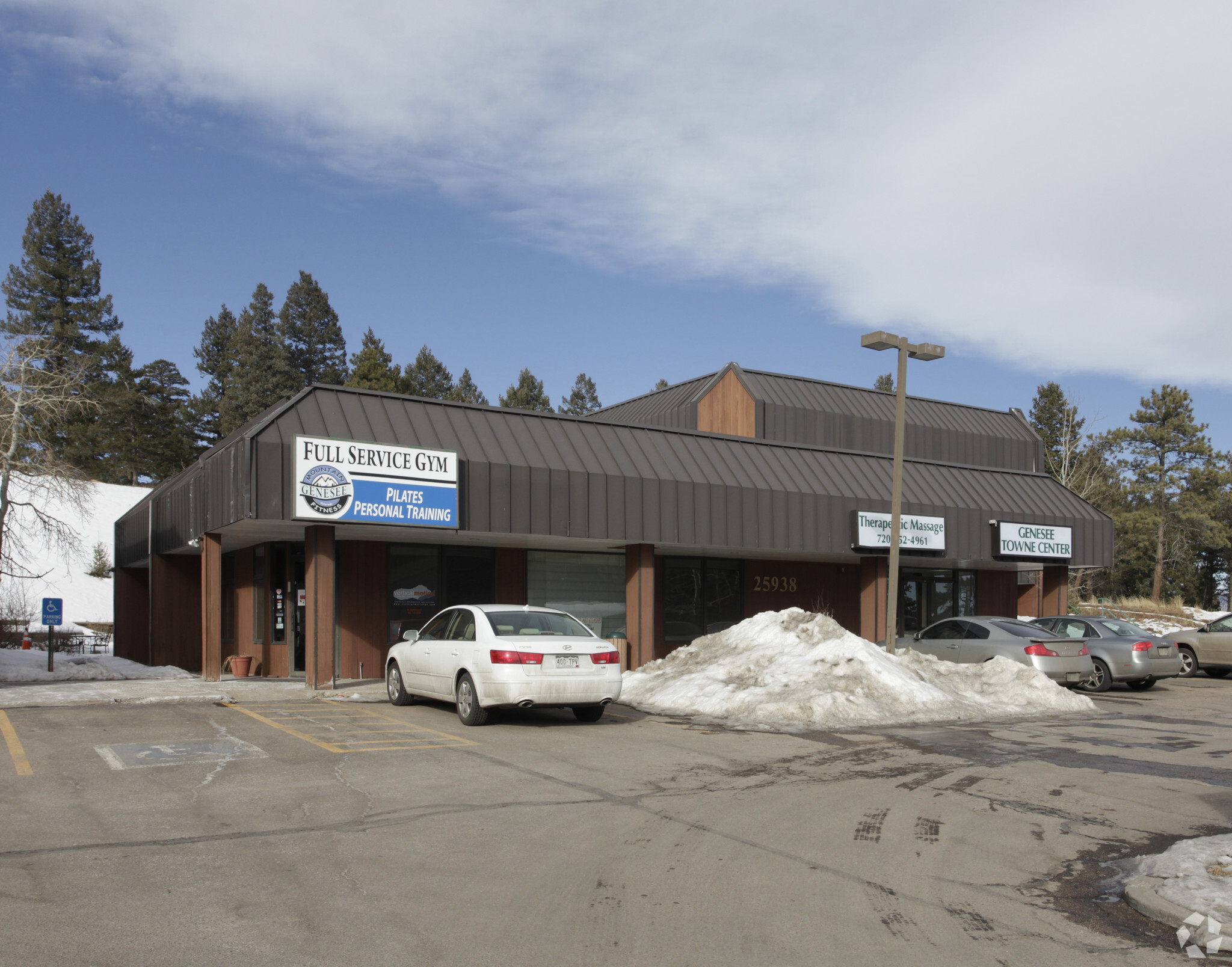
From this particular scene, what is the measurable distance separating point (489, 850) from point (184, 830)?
2.22 metres

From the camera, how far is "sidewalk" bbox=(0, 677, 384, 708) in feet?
51.4

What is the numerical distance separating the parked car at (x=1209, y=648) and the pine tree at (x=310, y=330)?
197ft

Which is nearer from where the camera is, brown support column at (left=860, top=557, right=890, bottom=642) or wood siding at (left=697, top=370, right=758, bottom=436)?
brown support column at (left=860, top=557, right=890, bottom=642)

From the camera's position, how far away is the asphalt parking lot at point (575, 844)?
509cm

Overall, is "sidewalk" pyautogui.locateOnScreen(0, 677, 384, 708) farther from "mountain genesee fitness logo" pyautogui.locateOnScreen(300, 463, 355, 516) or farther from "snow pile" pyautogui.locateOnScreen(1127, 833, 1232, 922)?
"snow pile" pyautogui.locateOnScreen(1127, 833, 1232, 922)

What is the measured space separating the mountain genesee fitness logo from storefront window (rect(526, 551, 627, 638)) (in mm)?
6519

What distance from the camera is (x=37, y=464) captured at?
24312mm

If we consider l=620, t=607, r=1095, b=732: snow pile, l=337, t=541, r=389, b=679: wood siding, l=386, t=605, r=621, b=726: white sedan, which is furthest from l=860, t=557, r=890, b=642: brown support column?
l=386, t=605, r=621, b=726: white sedan

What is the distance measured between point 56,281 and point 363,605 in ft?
194

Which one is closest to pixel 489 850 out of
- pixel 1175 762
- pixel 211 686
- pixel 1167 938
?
pixel 1167 938

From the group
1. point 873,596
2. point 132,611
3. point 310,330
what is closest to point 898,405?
point 873,596

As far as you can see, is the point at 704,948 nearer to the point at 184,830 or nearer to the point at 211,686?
the point at 184,830

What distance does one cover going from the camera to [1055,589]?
29812mm

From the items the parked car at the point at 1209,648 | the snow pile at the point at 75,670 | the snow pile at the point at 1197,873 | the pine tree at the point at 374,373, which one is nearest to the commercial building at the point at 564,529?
the snow pile at the point at 75,670
